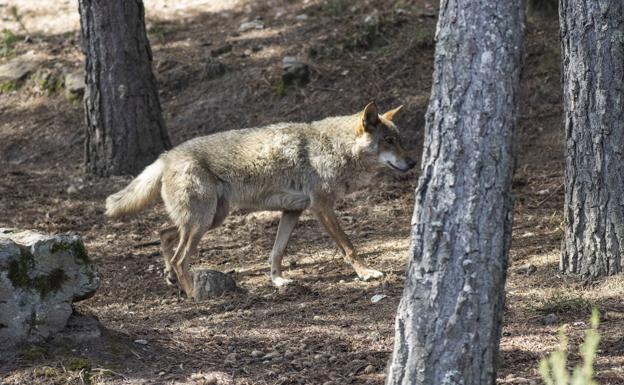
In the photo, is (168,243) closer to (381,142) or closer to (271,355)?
(381,142)

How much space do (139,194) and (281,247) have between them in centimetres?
144

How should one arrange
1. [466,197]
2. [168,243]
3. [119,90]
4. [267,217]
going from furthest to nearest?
[119,90] → [267,217] → [168,243] → [466,197]

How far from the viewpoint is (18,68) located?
1480 centimetres

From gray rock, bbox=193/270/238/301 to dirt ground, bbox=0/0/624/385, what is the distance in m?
0.11

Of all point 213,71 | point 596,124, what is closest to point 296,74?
point 213,71

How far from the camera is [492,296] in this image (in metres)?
4.31

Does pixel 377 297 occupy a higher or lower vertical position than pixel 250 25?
lower

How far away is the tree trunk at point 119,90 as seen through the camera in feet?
37.0

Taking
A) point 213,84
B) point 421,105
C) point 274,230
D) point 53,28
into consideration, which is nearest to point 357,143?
point 274,230

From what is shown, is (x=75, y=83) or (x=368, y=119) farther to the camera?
(x=75, y=83)

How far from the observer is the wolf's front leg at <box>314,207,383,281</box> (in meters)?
8.16

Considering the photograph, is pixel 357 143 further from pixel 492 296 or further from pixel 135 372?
pixel 492 296

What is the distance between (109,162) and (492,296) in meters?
8.16

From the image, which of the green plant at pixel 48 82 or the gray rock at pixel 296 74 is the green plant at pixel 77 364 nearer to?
the gray rock at pixel 296 74
